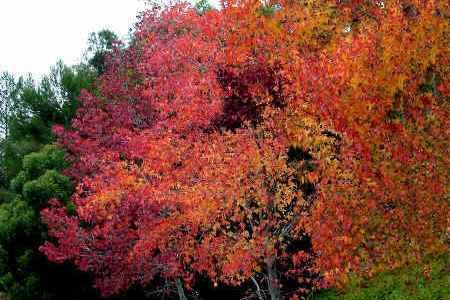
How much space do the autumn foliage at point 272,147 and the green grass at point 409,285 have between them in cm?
189

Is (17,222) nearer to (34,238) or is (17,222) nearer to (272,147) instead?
(34,238)

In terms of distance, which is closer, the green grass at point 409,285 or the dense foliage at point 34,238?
the green grass at point 409,285

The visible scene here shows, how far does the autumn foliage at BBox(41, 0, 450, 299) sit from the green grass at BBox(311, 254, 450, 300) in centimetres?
189

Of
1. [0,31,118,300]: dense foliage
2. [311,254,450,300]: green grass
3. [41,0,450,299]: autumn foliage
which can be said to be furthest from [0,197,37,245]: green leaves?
[311,254,450,300]: green grass

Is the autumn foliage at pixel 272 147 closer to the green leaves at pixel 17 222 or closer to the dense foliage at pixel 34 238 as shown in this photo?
the dense foliage at pixel 34 238

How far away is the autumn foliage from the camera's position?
34.7 feet

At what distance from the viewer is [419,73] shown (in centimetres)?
1073

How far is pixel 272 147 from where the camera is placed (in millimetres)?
15734

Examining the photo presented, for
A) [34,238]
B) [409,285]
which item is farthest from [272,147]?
[34,238]

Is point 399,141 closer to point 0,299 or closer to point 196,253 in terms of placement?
point 196,253

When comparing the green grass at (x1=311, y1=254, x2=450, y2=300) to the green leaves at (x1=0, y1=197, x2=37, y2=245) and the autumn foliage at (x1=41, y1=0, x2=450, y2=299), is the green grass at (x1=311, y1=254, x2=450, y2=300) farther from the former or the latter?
the green leaves at (x1=0, y1=197, x2=37, y2=245)

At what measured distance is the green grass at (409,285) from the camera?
15762 mm

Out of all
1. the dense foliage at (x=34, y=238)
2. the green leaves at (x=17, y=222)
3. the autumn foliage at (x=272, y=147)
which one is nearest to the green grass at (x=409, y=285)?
the autumn foliage at (x=272, y=147)

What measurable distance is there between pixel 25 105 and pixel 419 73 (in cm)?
3012
